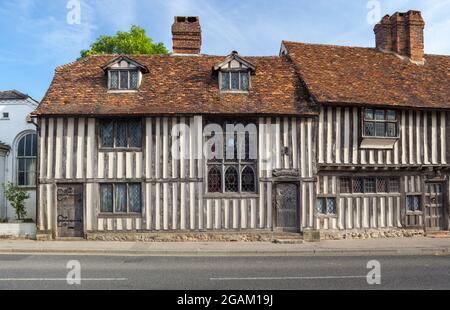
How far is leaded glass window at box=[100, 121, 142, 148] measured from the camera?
599 inches

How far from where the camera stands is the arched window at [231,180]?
15414mm

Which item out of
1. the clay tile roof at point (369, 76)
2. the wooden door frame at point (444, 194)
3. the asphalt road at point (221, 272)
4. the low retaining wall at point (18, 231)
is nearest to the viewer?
the asphalt road at point (221, 272)

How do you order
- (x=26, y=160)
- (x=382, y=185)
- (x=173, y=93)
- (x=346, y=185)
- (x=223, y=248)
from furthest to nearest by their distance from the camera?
(x=26, y=160) < (x=382, y=185) < (x=346, y=185) < (x=173, y=93) < (x=223, y=248)

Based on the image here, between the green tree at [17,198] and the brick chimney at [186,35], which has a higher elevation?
the brick chimney at [186,35]

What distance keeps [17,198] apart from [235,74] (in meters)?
10.3

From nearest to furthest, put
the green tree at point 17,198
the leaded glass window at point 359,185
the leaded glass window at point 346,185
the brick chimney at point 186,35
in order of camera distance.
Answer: the leaded glass window at point 346,185, the leaded glass window at point 359,185, the green tree at point 17,198, the brick chimney at point 186,35

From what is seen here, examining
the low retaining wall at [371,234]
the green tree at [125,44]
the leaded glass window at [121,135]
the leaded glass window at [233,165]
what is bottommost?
the low retaining wall at [371,234]

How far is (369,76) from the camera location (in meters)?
17.6

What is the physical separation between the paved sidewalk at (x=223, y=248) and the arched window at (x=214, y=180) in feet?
6.70

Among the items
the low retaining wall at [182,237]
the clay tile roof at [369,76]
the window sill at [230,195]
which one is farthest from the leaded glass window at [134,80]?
the clay tile roof at [369,76]

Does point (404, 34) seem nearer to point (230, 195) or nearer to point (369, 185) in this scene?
point (369, 185)

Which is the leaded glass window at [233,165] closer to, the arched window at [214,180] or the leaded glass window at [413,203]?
the arched window at [214,180]

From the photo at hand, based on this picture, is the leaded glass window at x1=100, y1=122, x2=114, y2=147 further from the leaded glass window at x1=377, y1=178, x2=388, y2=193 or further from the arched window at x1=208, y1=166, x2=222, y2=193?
the leaded glass window at x1=377, y1=178, x2=388, y2=193

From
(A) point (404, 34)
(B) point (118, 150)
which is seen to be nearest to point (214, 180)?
(B) point (118, 150)
